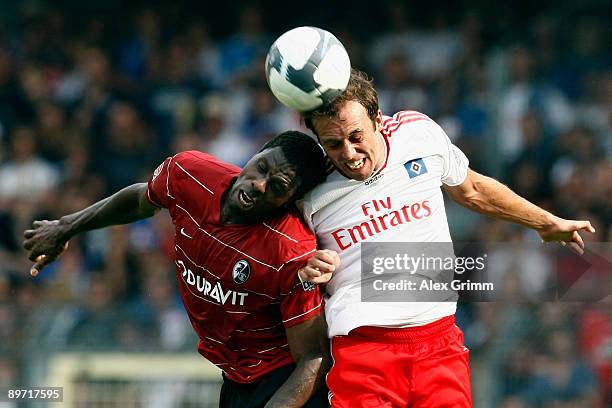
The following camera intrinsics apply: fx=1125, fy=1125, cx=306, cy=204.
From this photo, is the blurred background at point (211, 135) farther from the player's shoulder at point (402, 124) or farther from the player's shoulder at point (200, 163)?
the player's shoulder at point (200, 163)

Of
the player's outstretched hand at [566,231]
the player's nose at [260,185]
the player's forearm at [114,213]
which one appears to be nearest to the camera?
the player's nose at [260,185]

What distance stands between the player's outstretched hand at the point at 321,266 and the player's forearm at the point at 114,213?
3.66 feet

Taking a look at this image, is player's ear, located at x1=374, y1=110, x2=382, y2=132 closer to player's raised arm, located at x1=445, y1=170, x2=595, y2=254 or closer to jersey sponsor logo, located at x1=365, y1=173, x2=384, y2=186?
jersey sponsor logo, located at x1=365, y1=173, x2=384, y2=186

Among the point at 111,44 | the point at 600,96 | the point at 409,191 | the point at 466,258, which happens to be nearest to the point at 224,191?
the point at 409,191

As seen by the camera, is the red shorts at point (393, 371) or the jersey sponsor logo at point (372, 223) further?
the jersey sponsor logo at point (372, 223)

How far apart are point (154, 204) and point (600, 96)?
6.16 metres

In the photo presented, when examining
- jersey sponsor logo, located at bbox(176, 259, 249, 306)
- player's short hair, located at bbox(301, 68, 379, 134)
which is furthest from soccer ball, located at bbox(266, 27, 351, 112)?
jersey sponsor logo, located at bbox(176, 259, 249, 306)

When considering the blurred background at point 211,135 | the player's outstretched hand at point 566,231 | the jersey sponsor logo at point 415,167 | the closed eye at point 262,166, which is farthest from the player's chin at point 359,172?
the blurred background at point 211,135

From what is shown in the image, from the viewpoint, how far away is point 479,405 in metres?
8.23

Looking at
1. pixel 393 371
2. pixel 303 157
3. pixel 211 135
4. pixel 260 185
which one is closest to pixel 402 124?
pixel 303 157

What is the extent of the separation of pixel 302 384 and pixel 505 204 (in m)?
1.38

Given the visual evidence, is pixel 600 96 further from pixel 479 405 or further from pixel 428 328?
pixel 428 328

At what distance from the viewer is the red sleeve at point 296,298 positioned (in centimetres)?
496

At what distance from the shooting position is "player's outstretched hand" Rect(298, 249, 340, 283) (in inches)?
187
